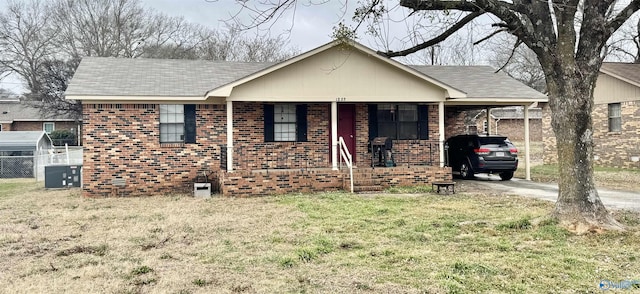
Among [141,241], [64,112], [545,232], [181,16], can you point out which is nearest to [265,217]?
[141,241]

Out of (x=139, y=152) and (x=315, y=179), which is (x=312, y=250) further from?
(x=139, y=152)

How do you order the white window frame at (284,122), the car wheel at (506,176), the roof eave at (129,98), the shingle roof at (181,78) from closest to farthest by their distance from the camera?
the roof eave at (129,98) → the shingle roof at (181,78) → the white window frame at (284,122) → the car wheel at (506,176)

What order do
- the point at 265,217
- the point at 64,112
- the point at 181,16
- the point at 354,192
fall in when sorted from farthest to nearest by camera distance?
the point at 181,16 → the point at 64,112 → the point at 354,192 → the point at 265,217

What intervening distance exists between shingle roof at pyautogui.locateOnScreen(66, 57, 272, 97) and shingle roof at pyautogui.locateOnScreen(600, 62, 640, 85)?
1435 cm

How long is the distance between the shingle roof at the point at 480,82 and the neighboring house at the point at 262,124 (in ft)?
1.05

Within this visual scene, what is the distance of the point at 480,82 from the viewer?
15844mm

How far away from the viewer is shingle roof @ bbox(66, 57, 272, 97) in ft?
40.8

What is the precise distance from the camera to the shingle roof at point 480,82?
48.1ft

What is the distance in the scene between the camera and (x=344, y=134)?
14266mm

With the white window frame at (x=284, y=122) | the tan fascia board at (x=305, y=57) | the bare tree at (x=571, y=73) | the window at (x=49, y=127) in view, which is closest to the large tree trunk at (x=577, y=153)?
the bare tree at (x=571, y=73)

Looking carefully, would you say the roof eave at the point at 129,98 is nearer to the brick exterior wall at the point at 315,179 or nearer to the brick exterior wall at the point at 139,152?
the brick exterior wall at the point at 139,152

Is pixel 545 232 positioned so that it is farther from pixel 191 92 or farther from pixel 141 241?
pixel 191 92

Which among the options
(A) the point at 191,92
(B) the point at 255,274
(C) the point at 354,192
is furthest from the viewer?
(A) the point at 191,92

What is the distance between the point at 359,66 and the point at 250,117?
3451 mm
